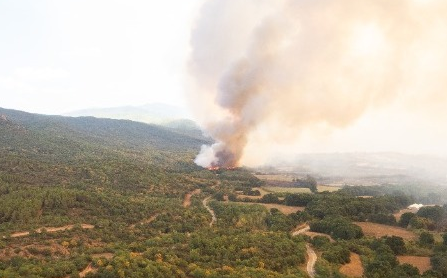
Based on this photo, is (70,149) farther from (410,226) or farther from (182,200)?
(410,226)

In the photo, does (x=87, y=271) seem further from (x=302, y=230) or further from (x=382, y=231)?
(x=382, y=231)

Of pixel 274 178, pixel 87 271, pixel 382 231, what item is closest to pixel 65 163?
pixel 274 178

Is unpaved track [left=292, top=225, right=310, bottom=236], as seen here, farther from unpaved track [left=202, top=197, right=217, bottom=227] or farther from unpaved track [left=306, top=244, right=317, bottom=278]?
unpaved track [left=202, top=197, right=217, bottom=227]

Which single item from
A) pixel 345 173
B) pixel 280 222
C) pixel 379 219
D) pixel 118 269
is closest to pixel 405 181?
pixel 345 173

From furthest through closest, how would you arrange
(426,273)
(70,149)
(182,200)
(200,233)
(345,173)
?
(345,173), (70,149), (182,200), (200,233), (426,273)

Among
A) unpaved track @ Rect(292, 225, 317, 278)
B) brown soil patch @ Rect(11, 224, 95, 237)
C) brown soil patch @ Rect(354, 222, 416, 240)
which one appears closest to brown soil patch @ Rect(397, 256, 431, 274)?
brown soil patch @ Rect(354, 222, 416, 240)

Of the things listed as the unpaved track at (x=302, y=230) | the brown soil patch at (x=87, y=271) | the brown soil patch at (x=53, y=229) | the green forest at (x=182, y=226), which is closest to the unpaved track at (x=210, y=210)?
the green forest at (x=182, y=226)

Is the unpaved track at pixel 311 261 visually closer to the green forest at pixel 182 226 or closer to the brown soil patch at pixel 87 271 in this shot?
the green forest at pixel 182 226

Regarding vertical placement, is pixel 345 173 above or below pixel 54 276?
above
